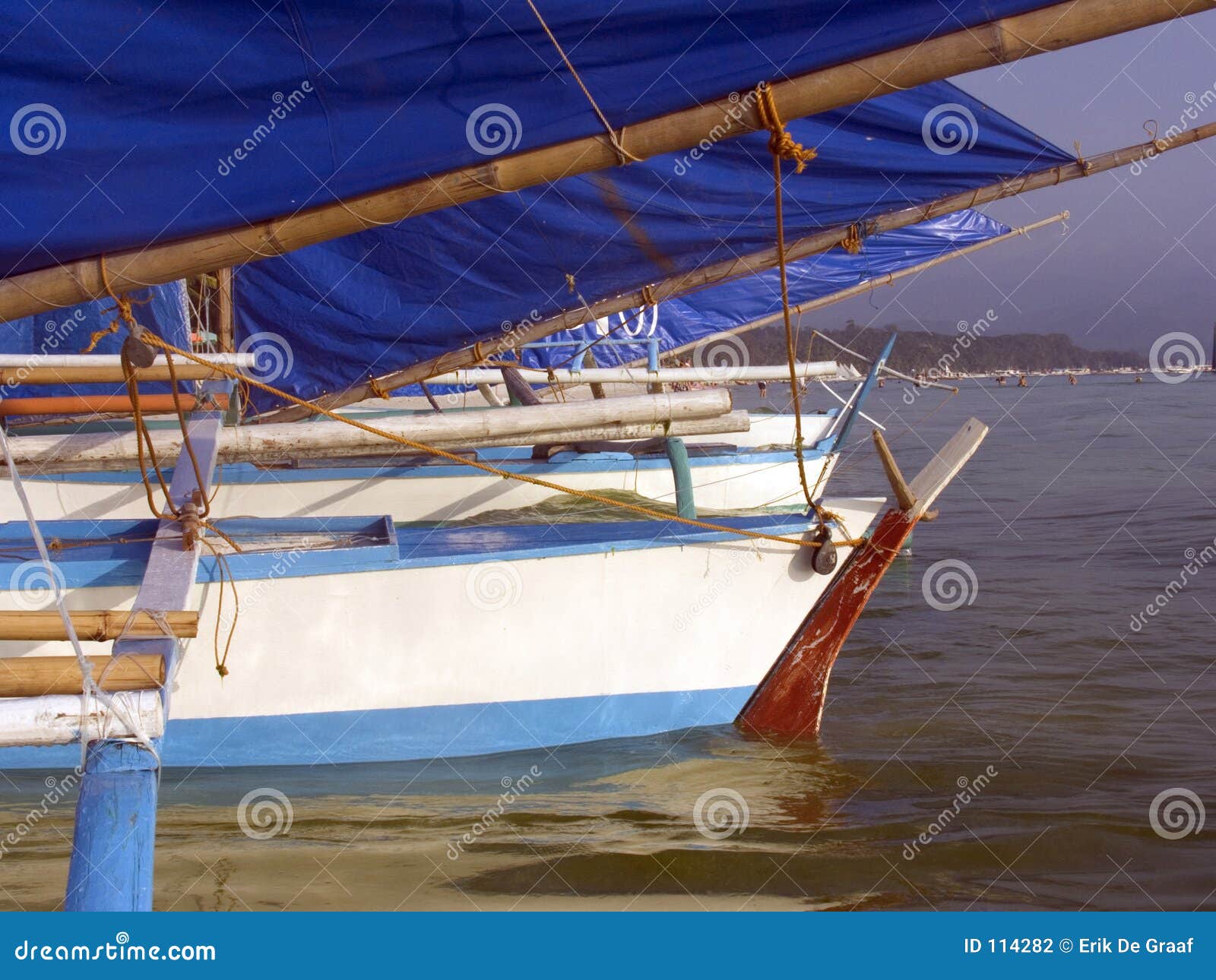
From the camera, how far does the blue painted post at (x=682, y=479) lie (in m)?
6.03

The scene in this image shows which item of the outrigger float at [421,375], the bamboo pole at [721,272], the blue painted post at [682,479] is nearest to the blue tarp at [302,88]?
the outrigger float at [421,375]

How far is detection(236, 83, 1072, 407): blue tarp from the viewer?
279 inches

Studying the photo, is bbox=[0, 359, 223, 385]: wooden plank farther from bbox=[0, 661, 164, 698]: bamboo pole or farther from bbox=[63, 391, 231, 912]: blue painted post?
bbox=[63, 391, 231, 912]: blue painted post

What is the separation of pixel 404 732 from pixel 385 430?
4.39 feet

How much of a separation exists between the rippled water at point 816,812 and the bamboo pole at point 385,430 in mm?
1423

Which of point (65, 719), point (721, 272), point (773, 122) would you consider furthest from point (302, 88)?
point (721, 272)

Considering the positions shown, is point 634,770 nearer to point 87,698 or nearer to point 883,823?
point 883,823

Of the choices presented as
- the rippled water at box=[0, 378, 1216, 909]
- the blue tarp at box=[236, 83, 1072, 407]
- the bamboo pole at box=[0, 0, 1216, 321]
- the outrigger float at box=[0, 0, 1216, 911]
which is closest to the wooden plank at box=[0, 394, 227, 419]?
the outrigger float at box=[0, 0, 1216, 911]

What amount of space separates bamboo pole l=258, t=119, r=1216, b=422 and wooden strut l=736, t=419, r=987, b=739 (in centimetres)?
297

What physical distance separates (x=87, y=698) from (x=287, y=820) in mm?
2159

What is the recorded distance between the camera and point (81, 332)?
30.2 feet

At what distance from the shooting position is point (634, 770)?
5.15 meters

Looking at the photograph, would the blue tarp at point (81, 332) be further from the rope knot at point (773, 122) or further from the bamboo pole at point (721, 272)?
the rope knot at point (773, 122)

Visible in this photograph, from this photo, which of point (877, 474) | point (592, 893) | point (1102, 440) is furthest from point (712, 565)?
point (1102, 440)
